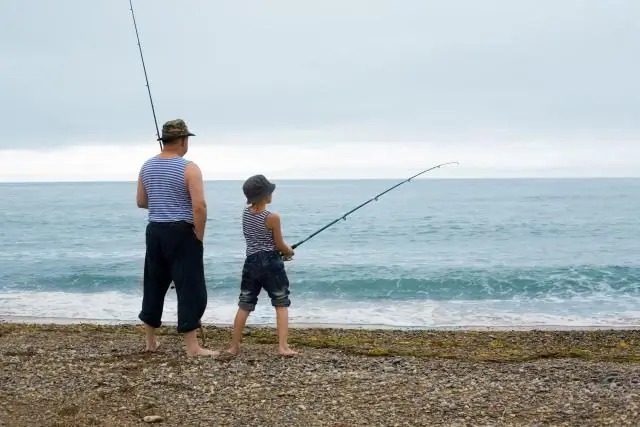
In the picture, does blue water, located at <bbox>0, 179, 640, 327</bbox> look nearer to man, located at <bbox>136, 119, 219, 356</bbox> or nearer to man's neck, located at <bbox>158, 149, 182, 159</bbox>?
man, located at <bbox>136, 119, 219, 356</bbox>

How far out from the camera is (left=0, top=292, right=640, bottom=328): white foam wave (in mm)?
12398

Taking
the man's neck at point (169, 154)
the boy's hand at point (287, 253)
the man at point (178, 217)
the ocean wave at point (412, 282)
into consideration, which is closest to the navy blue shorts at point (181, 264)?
the man at point (178, 217)

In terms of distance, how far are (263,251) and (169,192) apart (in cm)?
99

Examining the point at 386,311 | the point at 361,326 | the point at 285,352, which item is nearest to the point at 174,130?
the point at 285,352

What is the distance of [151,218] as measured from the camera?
5.82 metres

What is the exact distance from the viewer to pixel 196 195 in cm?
563

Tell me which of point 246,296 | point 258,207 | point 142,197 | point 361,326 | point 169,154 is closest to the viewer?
point 169,154

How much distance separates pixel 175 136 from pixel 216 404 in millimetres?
2269

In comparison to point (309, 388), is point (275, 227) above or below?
above

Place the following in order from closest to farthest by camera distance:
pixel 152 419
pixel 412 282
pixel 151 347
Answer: pixel 152 419, pixel 151 347, pixel 412 282

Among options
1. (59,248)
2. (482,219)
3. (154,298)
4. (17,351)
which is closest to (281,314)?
(154,298)

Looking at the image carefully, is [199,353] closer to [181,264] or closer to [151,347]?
[151,347]

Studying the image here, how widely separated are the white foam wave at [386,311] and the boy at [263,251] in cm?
560

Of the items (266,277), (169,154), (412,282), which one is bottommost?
(412,282)
